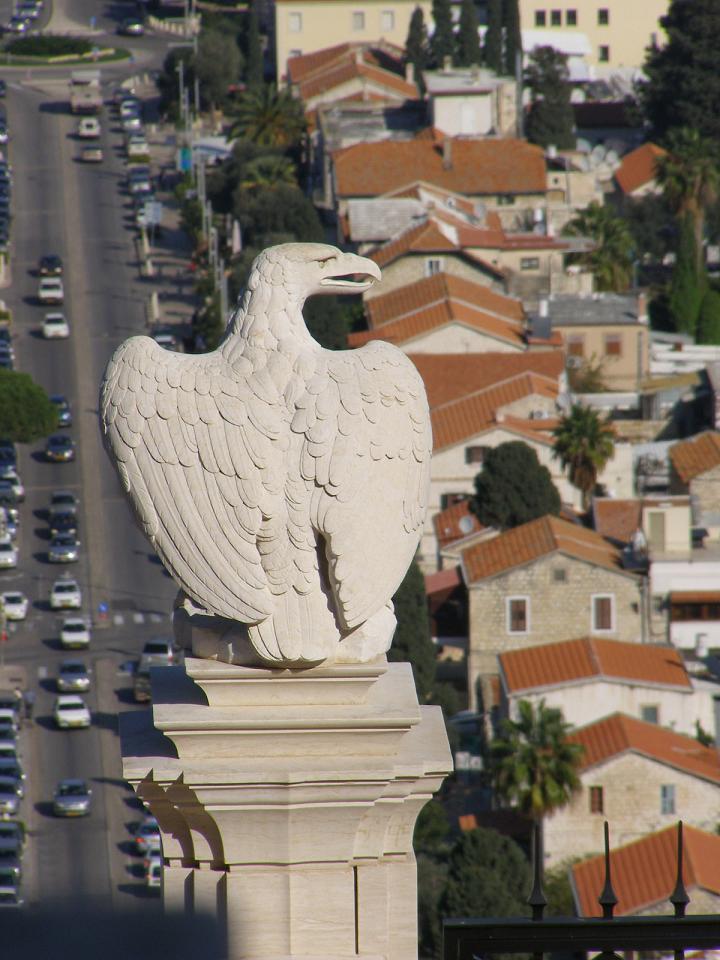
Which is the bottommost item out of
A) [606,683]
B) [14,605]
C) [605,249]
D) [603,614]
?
[14,605]

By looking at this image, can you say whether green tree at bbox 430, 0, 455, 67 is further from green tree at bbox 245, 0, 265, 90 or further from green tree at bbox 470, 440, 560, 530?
green tree at bbox 470, 440, 560, 530

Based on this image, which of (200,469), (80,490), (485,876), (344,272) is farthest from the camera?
(80,490)

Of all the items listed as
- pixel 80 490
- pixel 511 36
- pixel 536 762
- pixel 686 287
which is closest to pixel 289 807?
pixel 536 762

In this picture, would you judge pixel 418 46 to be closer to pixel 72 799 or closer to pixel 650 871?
pixel 72 799

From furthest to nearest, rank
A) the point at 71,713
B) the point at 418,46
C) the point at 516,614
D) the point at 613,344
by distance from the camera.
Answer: the point at 418,46
the point at 613,344
the point at 71,713
the point at 516,614

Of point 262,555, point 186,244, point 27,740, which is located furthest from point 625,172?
point 262,555
